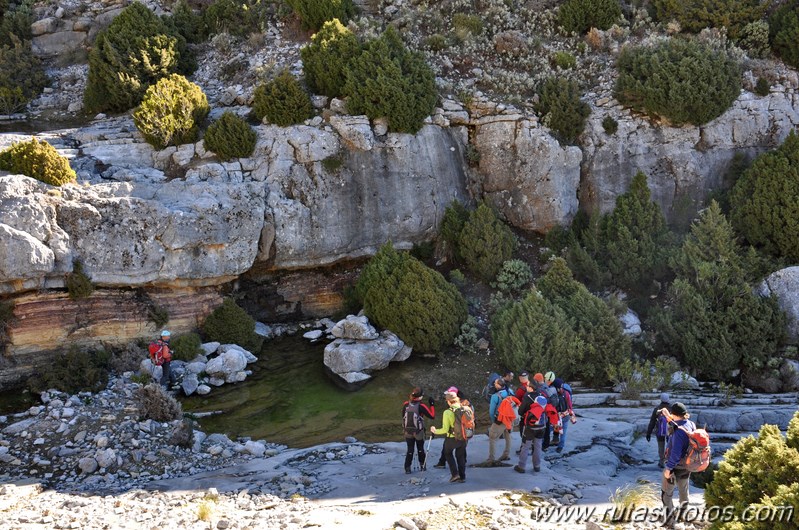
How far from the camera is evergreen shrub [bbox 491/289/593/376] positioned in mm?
17438

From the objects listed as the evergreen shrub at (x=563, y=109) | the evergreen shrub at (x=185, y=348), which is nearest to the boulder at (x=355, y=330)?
the evergreen shrub at (x=185, y=348)

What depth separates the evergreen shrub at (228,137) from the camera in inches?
818

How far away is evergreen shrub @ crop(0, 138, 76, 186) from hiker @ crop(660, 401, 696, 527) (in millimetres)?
16066

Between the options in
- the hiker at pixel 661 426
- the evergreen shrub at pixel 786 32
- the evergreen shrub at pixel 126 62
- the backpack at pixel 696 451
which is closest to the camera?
the backpack at pixel 696 451

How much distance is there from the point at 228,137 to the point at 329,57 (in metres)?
4.48

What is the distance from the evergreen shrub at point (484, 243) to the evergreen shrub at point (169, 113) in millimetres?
9091

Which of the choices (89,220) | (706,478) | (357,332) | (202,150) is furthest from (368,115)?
(706,478)

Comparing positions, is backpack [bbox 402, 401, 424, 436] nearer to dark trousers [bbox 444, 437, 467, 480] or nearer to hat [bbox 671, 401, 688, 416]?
dark trousers [bbox 444, 437, 467, 480]

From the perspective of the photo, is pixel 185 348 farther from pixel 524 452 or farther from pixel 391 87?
pixel 524 452

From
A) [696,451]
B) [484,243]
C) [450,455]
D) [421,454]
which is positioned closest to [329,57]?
[484,243]

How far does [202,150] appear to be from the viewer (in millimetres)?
21047

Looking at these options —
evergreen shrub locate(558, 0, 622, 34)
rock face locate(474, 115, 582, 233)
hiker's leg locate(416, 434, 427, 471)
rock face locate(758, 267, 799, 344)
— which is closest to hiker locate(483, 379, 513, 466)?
hiker's leg locate(416, 434, 427, 471)

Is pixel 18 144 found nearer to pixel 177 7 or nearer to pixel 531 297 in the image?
pixel 177 7

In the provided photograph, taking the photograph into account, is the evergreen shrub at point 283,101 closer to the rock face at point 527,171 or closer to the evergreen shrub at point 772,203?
the rock face at point 527,171
